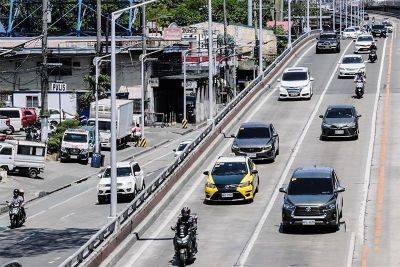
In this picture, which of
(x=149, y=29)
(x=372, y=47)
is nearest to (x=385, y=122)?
(x=372, y=47)

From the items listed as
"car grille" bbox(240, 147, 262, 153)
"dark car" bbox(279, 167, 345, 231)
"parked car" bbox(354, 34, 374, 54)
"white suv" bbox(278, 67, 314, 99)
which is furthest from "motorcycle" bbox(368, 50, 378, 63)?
"dark car" bbox(279, 167, 345, 231)

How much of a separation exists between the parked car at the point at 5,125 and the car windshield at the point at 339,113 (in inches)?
1324

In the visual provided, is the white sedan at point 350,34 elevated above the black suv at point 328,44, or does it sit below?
above

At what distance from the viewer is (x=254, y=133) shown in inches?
1881

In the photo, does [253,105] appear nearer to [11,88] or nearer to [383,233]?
[383,233]

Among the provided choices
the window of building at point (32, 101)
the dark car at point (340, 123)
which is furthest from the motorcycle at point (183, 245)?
the window of building at point (32, 101)

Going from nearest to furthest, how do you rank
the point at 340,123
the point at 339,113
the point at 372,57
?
the point at 340,123 < the point at 339,113 < the point at 372,57

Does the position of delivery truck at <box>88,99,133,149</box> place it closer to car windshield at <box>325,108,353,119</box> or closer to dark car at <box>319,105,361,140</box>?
car windshield at <box>325,108,353,119</box>

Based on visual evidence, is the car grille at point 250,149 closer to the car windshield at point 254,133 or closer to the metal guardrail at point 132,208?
the car windshield at point 254,133

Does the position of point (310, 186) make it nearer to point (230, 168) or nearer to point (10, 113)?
point (230, 168)

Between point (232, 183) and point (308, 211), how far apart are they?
635cm

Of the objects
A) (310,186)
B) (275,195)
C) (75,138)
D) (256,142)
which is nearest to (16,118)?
(75,138)

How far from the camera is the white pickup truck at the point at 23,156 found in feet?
193

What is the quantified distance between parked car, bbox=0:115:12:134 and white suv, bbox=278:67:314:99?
2289 cm
